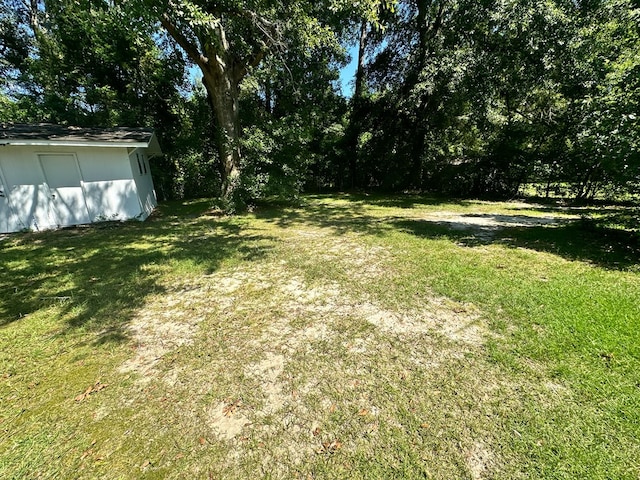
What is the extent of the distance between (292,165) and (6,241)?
8.00 metres

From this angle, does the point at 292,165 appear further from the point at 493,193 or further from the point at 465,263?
the point at 493,193

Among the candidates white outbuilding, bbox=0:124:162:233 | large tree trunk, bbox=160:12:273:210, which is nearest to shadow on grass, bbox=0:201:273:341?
white outbuilding, bbox=0:124:162:233

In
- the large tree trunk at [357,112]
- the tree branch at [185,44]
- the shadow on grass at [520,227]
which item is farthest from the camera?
the large tree trunk at [357,112]

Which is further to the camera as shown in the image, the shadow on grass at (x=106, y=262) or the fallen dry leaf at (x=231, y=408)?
the shadow on grass at (x=106, y=262)

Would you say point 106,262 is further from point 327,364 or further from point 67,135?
point 67,135

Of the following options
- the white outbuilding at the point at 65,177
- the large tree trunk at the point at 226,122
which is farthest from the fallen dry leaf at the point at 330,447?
the white outbuilding at the point at 65,177

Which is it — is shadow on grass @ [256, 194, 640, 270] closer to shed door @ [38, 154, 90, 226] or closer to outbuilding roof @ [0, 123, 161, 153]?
outbuilding roof @ [0, 123, 161, 153]

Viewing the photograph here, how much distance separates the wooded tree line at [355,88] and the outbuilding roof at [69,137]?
252 cm

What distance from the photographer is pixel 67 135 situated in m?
8.10

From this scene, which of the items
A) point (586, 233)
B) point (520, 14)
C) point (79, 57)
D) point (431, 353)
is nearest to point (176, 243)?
point (431, 353)

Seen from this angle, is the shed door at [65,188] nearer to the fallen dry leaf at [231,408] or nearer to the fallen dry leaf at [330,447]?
the fallen dry leaf at [231,408]

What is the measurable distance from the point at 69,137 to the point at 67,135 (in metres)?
0.42

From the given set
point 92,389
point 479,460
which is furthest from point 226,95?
point 479,460

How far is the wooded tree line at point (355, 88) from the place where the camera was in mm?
7555
